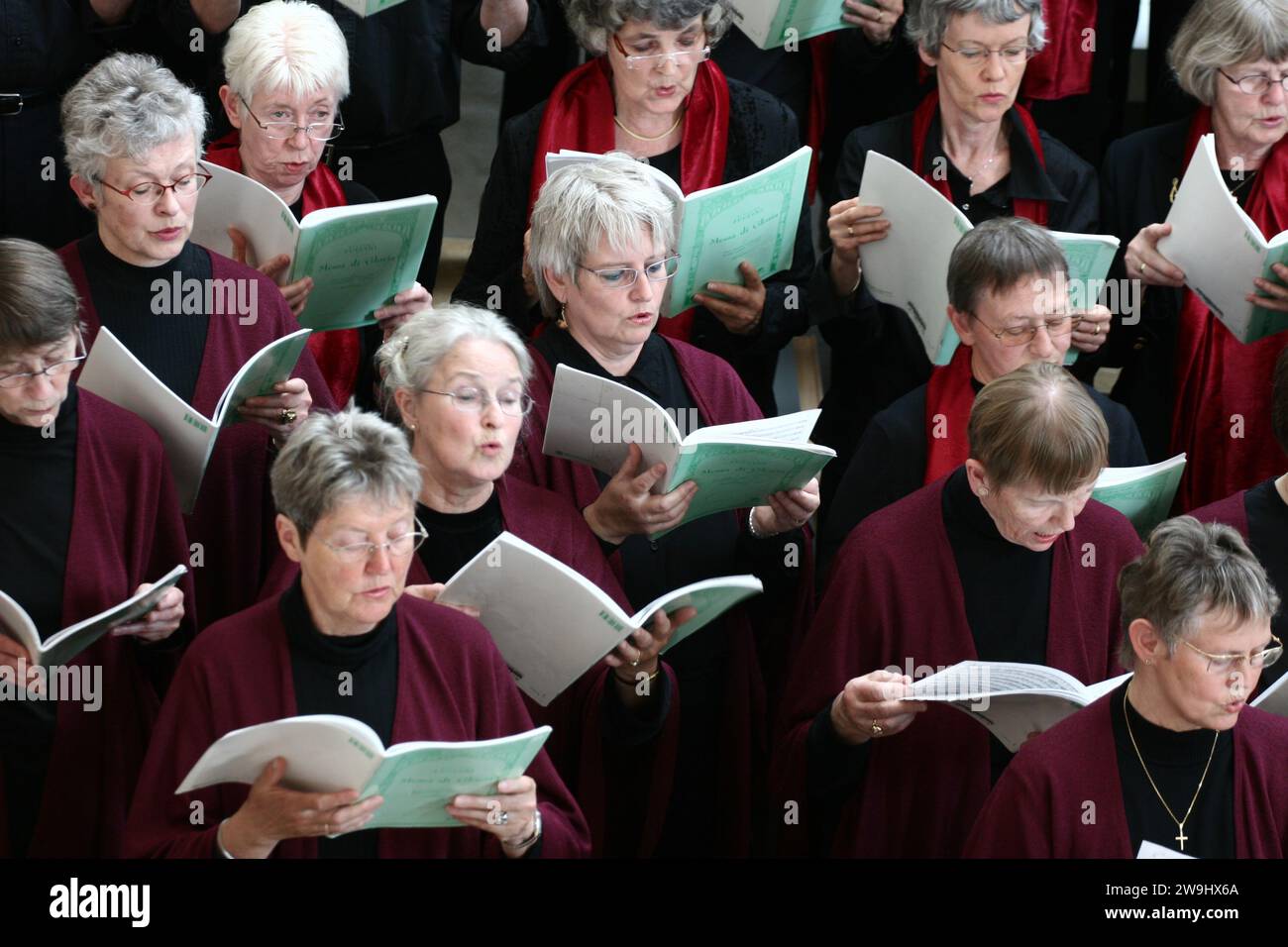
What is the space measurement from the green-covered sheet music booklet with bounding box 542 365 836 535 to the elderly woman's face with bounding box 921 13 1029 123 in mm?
1378

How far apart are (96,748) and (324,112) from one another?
5.56 ft

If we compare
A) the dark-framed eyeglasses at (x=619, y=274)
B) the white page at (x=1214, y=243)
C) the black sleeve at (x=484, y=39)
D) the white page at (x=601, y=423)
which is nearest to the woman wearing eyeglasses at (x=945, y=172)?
the white page at (x=1214, y=243)

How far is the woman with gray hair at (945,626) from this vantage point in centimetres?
362

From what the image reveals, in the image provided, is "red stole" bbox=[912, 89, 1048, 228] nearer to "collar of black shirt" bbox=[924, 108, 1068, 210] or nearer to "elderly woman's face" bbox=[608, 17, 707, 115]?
"collar of black shirt" bbox=[924, 108, 1068, 210]

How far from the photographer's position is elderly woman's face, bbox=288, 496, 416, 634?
3049 millimetres

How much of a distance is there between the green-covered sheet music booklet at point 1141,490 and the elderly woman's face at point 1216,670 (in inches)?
27.3

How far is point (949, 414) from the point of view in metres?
4.14

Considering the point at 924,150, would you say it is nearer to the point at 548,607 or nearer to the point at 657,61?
the point at 657,61

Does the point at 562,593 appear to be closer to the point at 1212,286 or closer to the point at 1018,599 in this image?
the point at 1018,599

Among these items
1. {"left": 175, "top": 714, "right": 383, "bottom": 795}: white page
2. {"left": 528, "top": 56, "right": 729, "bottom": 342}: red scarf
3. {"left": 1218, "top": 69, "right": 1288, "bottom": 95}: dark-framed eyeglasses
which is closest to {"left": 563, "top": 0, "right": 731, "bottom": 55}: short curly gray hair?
{"left": 528, "top": 56, "right": 729, "bottom": 342}: red scarf

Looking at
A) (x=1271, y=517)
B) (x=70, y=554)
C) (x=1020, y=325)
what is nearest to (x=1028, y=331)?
(x=1020, y=325)

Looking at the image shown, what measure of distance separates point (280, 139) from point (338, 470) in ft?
5.41

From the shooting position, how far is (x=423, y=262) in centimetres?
533
